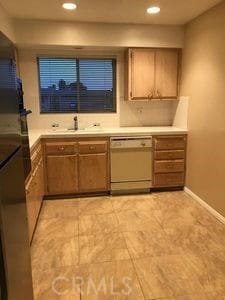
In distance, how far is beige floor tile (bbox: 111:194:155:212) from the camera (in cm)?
354

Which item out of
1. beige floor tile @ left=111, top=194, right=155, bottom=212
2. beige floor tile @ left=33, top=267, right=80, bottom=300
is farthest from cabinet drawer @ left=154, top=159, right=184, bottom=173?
beige floor tile @ left=33, top=267, right=80, bottom=300

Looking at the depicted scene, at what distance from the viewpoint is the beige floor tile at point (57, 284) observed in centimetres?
198

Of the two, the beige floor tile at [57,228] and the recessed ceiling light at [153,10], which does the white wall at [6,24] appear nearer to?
the recessed ceiling light at [153,10]

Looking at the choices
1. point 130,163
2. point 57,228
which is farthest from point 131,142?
point 57,228

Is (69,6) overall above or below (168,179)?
above

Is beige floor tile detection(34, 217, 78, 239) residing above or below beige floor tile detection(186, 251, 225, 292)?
below

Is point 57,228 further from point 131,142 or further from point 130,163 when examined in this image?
point 131,142

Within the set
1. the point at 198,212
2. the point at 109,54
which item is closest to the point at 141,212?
the point at 198,212

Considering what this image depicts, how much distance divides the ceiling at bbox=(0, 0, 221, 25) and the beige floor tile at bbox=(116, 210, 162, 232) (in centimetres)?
247

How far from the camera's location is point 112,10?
3.19 metres

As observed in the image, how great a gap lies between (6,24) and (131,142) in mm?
2197

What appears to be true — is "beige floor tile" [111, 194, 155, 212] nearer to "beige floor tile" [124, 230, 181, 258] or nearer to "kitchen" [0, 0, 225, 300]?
"kitchen" [0, 0, 225, 300]

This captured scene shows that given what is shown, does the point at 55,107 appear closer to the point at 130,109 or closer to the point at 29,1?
the point at 130,109

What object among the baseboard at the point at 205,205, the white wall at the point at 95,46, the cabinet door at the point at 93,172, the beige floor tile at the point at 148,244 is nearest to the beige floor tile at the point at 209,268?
the beige floor tile at the point at 148,244
